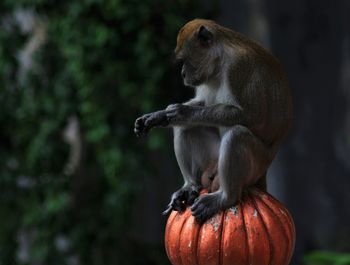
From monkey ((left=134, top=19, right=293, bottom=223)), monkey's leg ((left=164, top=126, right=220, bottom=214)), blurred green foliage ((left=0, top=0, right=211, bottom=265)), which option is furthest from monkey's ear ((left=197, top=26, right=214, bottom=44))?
blurred green foliage ((left=0, top=0, right=211, bottom=265))

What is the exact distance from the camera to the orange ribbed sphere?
11.8 feet

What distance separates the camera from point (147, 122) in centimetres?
399

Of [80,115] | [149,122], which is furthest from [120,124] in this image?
[149,122]

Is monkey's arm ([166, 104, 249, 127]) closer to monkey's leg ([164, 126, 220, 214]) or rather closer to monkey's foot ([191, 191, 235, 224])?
monkey's leg ([164, 126, 220, 214])

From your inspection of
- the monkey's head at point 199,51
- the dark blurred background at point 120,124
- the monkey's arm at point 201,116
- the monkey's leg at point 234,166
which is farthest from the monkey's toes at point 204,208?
the dark blurred background at point 120,124

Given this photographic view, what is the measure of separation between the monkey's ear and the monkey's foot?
2.84 feet

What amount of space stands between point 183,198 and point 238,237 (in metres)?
0.66

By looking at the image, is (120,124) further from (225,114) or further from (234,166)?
(234,166)

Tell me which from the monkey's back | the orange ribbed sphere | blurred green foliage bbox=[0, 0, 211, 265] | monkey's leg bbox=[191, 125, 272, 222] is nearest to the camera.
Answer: the orange ribbed sphere

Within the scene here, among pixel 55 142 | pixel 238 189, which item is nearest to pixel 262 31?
pixel 55 142

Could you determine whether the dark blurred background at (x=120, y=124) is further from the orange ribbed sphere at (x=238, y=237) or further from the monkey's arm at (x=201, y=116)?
the orange ribbed sphere at (x=238, y=237)

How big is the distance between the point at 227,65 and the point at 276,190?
454 centimetres

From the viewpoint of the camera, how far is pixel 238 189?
3992mm

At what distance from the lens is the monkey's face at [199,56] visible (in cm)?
432
